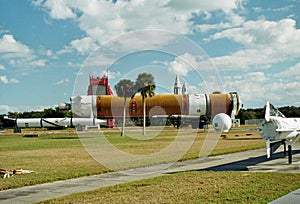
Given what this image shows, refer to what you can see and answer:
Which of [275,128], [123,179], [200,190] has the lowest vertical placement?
[123,179]

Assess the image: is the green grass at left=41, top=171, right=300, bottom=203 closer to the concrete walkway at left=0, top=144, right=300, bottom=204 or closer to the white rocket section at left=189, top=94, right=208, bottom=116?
the concrete walkway at left=0, top=144, right=300, bottom=204

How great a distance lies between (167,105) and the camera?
68.3 m

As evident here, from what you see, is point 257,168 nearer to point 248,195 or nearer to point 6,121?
point 248,195

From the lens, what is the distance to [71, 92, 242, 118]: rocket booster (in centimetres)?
6588

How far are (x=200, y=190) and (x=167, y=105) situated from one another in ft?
189

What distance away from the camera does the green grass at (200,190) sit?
9562 millimetres

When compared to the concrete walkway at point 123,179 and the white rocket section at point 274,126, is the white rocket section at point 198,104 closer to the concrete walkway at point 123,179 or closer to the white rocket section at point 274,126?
the concrete walkway at point 123,179

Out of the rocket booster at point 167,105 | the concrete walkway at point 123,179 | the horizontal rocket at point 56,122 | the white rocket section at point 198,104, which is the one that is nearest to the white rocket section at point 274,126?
the concrete walkway at point 123,179

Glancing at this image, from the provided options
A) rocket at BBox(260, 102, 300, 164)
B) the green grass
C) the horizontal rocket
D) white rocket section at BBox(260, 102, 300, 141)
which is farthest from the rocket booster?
the green grass

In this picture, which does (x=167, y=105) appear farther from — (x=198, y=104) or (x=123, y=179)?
(x=123, y=179)

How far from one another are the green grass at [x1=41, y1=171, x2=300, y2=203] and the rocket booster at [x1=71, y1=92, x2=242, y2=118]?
5110cm

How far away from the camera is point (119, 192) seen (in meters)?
10.8

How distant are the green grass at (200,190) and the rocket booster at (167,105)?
2012 inches

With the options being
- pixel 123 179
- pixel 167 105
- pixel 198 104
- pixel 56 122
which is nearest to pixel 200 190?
pixel 123 179
